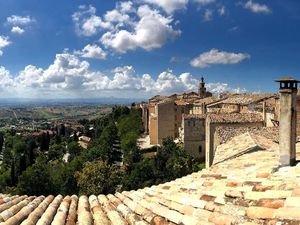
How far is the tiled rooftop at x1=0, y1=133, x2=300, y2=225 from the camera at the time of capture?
4793mm

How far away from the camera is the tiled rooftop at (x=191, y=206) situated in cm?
479

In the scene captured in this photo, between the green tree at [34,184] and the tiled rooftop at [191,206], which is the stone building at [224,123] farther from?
the tiled rooftop at [191,206]

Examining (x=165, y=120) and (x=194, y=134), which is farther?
(x=165, y=120)

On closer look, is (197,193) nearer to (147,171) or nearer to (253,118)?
(253,118)

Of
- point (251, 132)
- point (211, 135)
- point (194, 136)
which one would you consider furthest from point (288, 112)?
point (194, 136)

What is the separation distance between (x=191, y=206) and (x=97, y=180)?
34.5 meters

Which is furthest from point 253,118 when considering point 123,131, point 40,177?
point 123,131

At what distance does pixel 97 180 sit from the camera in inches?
1549

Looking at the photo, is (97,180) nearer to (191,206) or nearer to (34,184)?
(34,184)

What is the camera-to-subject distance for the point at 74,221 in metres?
6.87

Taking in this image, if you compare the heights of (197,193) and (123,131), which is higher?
(197,193)

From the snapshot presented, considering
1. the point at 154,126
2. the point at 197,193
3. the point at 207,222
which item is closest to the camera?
the point at 207,222

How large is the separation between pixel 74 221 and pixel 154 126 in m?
53.6

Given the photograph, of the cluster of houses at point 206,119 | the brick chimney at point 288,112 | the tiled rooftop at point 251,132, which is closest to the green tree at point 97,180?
the cluster of houses at point 206,119
